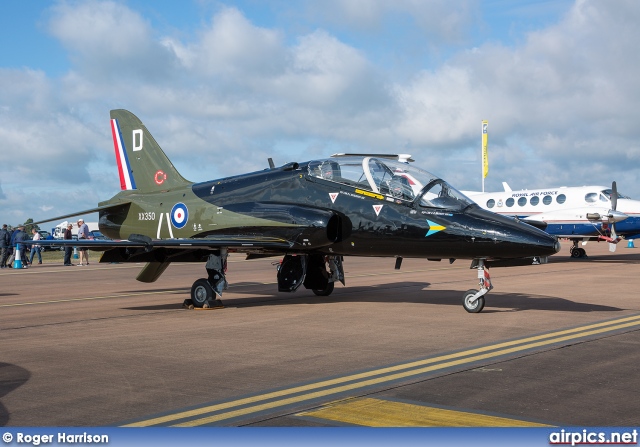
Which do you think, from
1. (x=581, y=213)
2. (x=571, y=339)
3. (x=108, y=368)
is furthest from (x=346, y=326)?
(x=581, y=213)

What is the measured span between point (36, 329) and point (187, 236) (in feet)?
15.9

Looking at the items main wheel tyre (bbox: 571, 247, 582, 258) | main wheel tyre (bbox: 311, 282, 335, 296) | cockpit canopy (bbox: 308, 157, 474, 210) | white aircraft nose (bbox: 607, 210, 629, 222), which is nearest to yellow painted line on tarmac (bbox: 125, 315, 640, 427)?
cockpit canopy (bbox: 308, 157, 474, 210)

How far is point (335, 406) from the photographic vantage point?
6.36 metres

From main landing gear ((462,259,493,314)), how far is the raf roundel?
6.52 metres

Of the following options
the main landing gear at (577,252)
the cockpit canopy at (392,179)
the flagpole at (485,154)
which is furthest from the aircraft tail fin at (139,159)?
the flagpole at (485,154)

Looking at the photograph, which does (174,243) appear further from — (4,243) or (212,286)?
(4,243)

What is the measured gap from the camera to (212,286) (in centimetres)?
1449

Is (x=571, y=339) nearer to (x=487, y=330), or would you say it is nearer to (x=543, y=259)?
(x=487, y=330)

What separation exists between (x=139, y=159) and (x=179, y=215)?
2.90m

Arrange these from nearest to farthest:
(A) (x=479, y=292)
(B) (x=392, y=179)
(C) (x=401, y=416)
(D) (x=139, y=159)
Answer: (C) (x=401, y=416) < (A) (x=479, y=292) < (B) (x=392, y=179) < (D) (x=139, y=159)

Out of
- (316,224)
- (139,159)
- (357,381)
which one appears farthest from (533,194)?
(357,381)

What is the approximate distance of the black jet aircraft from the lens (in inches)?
497

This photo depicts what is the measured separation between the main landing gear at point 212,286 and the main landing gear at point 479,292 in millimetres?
4716

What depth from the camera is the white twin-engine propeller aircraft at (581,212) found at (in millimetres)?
29625
